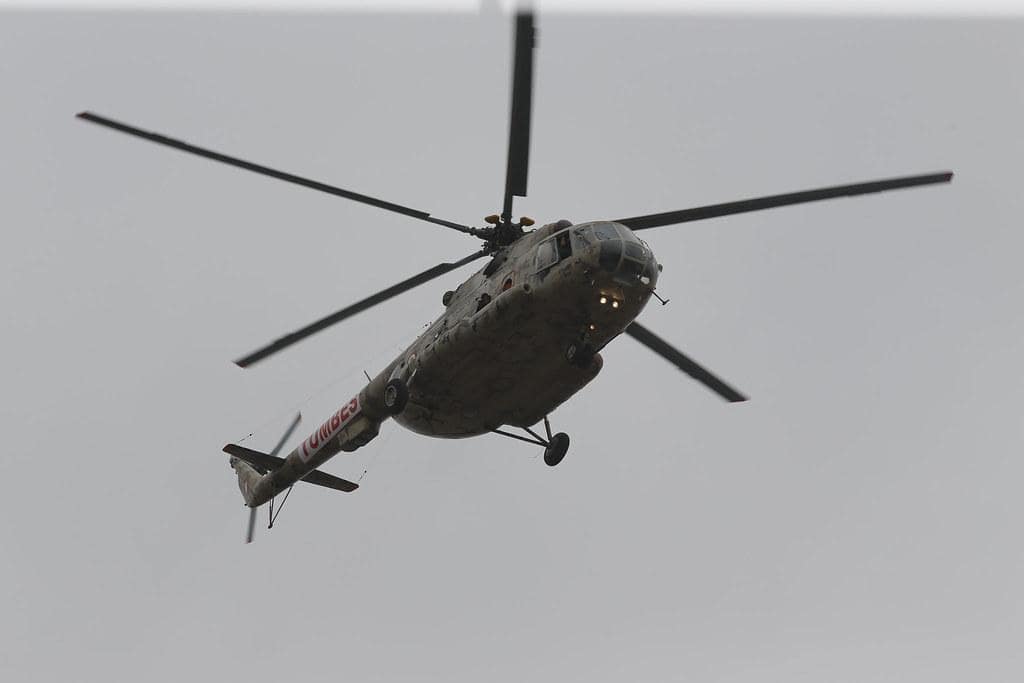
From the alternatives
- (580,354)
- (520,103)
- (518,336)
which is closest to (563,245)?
(518,336)

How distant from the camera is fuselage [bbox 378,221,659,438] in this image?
1559 centimetres

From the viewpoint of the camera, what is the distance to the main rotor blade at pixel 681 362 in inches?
696

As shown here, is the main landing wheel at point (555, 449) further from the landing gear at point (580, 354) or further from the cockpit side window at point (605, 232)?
the cockpit side window at point (605, 232)

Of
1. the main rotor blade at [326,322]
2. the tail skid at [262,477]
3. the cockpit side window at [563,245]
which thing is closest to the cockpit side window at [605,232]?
the cockpit side window at [563,245]

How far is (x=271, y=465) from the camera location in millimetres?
21688

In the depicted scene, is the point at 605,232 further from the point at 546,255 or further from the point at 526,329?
the point at 526,329

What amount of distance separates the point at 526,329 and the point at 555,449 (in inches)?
121

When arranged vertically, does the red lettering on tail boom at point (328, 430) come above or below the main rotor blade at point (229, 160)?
below

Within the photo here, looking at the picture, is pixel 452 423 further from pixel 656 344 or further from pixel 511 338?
pixel 656 344

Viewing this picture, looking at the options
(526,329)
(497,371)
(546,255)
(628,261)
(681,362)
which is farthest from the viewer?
(681,362)

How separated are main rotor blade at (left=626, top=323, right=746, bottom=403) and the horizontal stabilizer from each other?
8.17 m

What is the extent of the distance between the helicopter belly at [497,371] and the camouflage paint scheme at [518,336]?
0.02 m

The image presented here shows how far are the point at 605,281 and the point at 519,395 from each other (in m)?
3.47

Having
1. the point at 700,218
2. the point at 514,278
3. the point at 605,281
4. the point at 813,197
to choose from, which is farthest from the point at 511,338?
the point at 813,197
